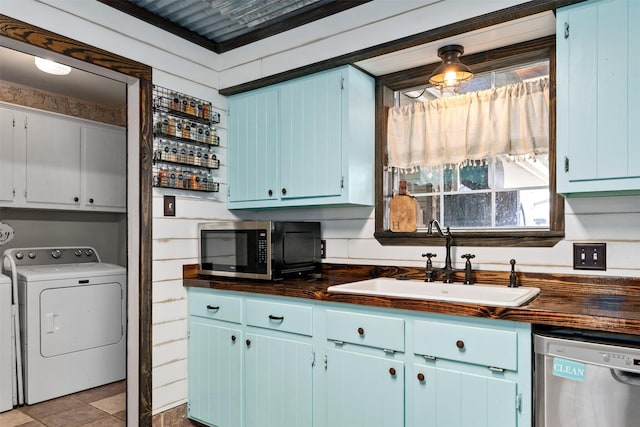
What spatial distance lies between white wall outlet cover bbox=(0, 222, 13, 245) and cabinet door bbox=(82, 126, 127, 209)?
0.60m

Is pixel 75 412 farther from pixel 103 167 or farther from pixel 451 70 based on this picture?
pixel 451 70

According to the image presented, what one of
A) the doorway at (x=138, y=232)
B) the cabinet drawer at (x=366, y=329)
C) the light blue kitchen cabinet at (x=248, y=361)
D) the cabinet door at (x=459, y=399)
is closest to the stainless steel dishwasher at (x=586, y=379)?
the cabinet door at (x=459, y=399)

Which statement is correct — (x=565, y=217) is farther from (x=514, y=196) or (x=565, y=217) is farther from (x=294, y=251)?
(x=294, y=251)

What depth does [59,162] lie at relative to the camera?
146 inches

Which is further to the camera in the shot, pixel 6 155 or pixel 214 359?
pixel 6 155

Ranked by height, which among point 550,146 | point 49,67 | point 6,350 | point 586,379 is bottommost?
point 6,350

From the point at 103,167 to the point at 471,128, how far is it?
3302mm

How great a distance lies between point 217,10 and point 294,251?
57.5 inches

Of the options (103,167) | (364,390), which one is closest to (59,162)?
(103,167)

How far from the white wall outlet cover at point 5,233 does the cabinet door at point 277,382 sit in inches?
101

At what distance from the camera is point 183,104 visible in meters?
2.67

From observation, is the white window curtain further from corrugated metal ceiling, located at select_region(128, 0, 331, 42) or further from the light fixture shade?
corrugated metal ceiling, located at select_region(128, 0, 331, 42)

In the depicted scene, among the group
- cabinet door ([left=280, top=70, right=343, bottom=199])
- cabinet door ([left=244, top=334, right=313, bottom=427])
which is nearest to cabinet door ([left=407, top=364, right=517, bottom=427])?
cabinet door ([left=244, top=334, right=313, bottom=427])

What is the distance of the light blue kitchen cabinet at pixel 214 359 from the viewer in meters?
2.39
